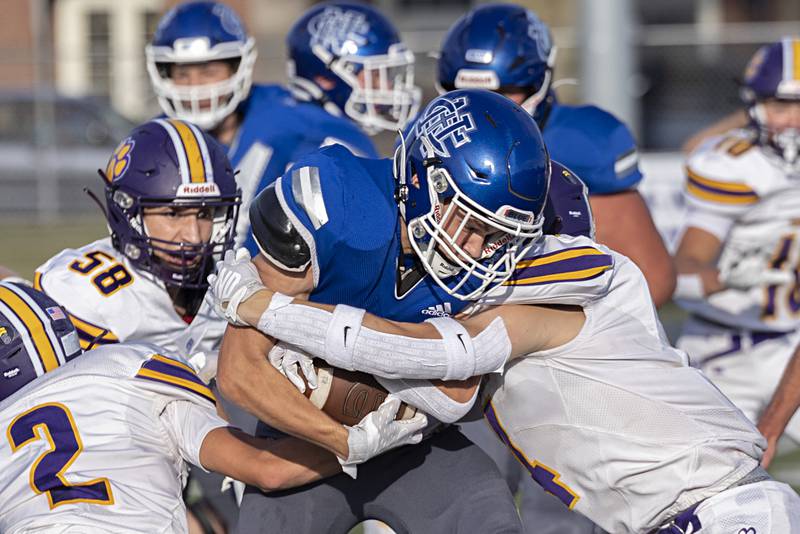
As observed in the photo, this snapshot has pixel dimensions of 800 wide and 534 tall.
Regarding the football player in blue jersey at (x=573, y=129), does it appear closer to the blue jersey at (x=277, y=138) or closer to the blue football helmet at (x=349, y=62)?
the blue jersey at (x=277, y=138)

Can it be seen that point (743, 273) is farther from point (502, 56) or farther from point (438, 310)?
point (438, 310)

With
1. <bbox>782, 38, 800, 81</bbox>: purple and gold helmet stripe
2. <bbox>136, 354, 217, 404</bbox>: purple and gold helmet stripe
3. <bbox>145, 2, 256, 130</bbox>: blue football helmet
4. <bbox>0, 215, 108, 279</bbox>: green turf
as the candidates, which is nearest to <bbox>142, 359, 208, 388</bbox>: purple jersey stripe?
<bbox>136, 354, 217, 404</bbox>: purple and gold helmet stripe

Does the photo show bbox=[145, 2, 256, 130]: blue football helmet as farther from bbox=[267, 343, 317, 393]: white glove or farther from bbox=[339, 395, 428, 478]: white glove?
bbox=[339, 395, 428, 478]: white glove

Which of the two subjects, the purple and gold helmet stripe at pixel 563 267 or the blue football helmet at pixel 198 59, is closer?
the purple and gold helmet stripe at pixel 563 267

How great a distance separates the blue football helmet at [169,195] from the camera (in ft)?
12.5

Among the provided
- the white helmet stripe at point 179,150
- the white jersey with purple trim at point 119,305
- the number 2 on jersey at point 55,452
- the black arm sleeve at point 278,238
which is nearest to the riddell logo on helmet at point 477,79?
the white helmet stripe at point 179,150

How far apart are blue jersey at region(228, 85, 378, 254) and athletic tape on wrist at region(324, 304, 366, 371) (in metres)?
1.90

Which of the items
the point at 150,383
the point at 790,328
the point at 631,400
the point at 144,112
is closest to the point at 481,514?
the point at 631,400

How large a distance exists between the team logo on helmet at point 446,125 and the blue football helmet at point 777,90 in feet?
7.95

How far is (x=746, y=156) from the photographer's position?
5.02 metres

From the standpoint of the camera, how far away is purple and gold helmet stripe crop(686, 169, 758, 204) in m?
4.95

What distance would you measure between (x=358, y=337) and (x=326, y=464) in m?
0.48

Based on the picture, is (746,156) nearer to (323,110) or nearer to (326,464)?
(323,110)

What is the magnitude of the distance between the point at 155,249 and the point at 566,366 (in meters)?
1.48
